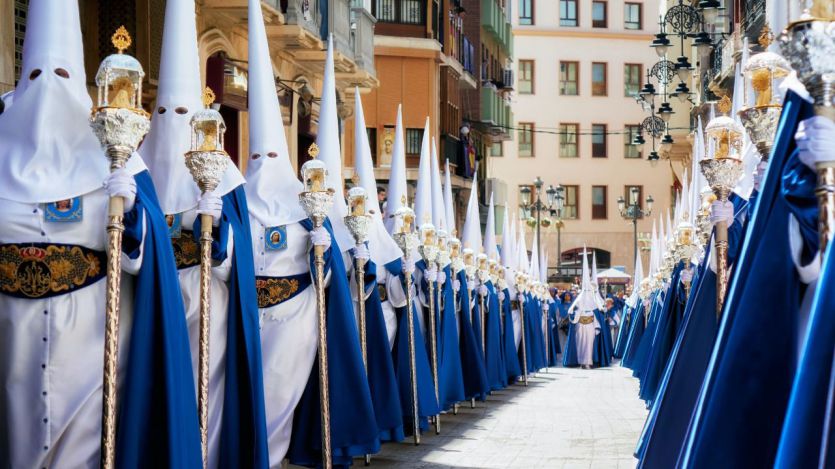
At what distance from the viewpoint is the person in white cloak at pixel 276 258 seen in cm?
969

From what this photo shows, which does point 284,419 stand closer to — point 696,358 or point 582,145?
point 696,358

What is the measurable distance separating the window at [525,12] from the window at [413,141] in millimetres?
29047

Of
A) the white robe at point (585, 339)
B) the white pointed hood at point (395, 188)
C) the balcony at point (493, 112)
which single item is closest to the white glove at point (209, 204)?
the white pointed hood at point (395, 188)

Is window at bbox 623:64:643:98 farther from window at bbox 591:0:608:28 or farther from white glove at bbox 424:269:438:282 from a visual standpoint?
white glove at bbox 424:269:438:282

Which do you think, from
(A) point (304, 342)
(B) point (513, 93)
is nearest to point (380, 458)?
(A) point (304, 342)

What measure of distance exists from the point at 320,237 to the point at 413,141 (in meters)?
28.4

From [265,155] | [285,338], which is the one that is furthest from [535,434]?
[265,155]

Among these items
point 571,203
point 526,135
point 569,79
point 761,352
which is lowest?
point 761,352

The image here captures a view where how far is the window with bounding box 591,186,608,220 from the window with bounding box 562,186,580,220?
0.72 m

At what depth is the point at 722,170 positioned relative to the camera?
8305 millimetres

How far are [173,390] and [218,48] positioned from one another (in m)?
12.5

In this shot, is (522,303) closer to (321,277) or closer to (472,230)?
(472,230)

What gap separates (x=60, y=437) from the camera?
21.6ft

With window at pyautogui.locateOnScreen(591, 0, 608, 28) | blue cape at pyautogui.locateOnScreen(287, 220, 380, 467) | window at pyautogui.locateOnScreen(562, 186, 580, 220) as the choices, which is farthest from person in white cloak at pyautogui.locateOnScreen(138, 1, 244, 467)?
window at pyautogui.locateOnScreen(591, 0, 608, 28)
